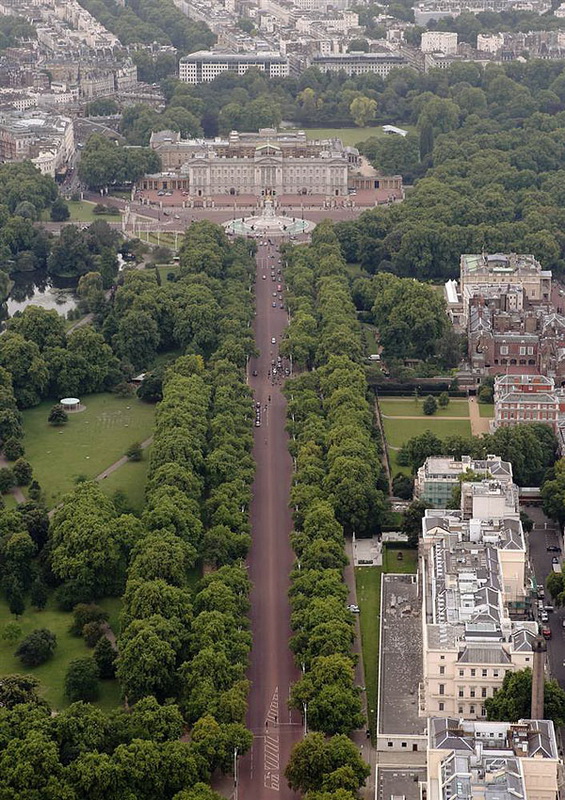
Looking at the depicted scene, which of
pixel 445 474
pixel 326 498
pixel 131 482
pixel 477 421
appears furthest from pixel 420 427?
pixel 131 482

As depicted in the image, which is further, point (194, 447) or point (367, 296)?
point (367, 296)

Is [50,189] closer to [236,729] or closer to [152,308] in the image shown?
[152,308]

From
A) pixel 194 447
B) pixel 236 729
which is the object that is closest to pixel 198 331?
pixel 194 447

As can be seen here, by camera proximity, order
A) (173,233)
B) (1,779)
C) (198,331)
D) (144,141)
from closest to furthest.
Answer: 1. (1,779)
2. (198,331)
3. (173,233)
4. (144,141)

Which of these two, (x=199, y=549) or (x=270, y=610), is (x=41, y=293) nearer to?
(x=199, y=549)

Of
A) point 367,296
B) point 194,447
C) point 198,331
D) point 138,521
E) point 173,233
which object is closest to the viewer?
point 138,521

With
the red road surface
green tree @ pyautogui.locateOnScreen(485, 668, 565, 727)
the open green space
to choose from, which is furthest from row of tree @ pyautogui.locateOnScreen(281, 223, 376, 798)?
the open green space
